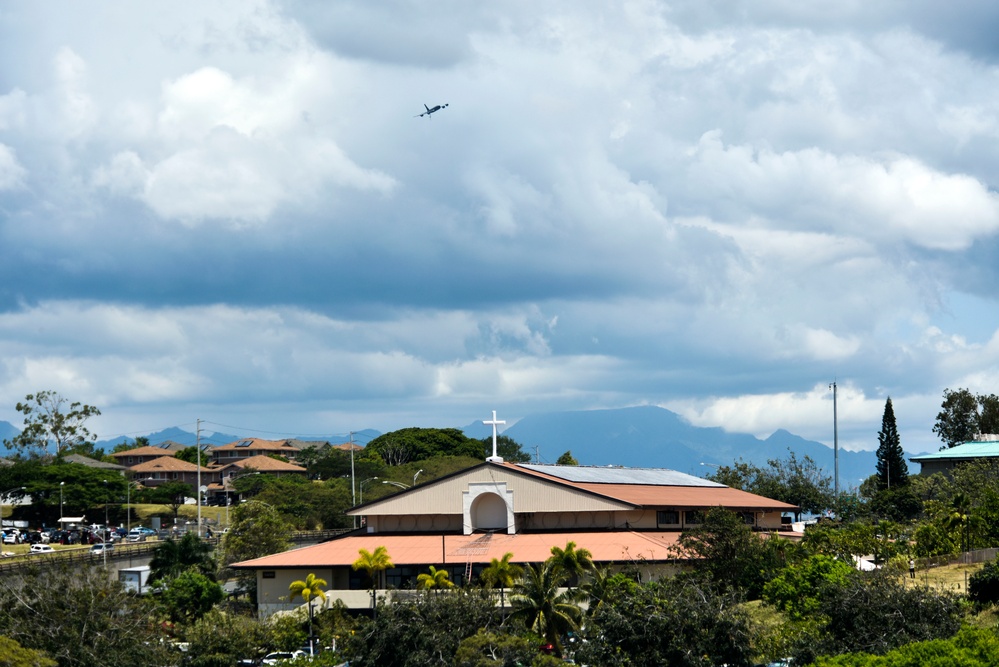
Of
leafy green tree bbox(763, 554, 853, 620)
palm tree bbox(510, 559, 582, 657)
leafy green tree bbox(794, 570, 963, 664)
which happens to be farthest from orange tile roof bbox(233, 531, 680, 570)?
leafy green tree bbox(794, 570, 963, 664)

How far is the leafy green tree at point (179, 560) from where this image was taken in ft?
314

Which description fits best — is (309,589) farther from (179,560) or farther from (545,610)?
(545,610)

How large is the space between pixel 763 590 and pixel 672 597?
795 inches

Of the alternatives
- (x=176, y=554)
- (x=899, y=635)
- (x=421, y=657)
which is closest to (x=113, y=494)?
(x=176, y=554)

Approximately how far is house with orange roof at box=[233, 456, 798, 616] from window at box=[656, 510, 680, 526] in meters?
0.08

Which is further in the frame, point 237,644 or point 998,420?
point 998,420

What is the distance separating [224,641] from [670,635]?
27.0 metres

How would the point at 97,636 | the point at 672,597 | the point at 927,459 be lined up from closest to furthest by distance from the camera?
the point at 672,597, the point at 97,636, the point at 927,459

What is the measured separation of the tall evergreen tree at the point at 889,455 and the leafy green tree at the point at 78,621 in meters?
114

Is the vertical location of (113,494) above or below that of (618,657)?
above

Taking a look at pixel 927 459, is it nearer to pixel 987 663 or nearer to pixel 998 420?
pixel 998 420

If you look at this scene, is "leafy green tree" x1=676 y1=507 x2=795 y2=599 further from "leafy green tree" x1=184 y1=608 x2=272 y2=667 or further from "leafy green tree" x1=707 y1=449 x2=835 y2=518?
"leafy green tree" x1=707 y1=449 x2=835 y2=518

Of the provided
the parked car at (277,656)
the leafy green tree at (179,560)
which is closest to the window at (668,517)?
the parked car at (277,656)

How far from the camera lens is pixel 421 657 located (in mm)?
59219
